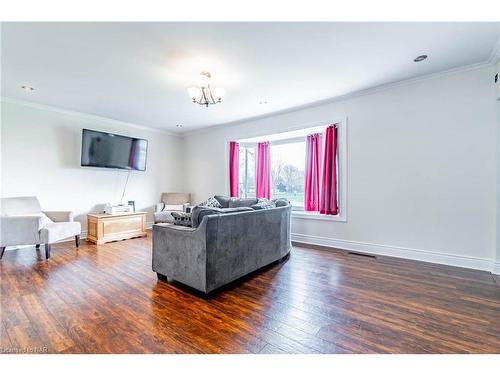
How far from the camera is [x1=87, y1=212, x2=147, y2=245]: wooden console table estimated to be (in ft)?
14.2

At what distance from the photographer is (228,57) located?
2.68 meters

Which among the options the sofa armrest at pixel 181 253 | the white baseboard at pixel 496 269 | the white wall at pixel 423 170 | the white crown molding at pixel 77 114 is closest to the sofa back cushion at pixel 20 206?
the white crown molding at pixel 77 114

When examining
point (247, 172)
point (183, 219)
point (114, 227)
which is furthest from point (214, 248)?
point (247, 172)

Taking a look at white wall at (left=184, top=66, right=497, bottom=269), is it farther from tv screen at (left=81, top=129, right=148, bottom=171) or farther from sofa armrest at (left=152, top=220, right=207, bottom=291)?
tv screen at (left=81, top=129, right=148, bottom=171)

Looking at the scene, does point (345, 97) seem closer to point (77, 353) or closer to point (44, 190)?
point (77, 353)

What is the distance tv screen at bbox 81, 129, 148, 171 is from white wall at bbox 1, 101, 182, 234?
1.12 feet

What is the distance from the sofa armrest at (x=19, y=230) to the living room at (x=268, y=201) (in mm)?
19

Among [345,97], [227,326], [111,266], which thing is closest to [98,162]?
[111,266]

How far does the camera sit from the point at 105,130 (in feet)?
16.9

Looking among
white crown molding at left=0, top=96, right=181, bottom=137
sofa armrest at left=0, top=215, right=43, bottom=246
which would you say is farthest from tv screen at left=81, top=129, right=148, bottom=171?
sofa armrest at left=0, top=215, right=43, bottom=246

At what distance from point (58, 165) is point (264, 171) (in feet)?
14.1

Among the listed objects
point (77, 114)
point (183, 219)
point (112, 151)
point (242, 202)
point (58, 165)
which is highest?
point (77, 114)

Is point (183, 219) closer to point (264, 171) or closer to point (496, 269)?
point (264, 171)

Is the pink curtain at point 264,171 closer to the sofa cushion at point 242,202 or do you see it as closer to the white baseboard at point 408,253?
the sofa cushion at point 242,202
